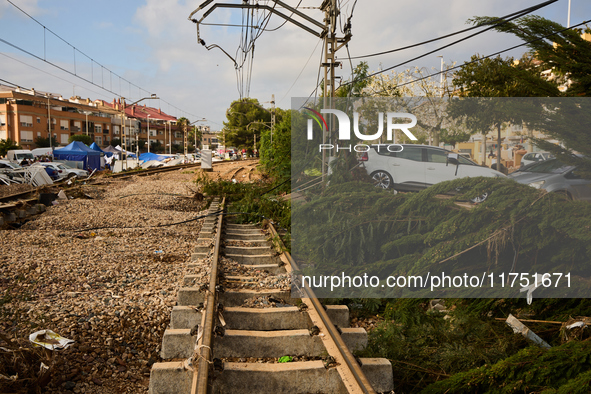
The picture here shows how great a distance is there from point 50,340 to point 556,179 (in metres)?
5.26

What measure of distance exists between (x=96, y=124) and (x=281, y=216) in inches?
3446

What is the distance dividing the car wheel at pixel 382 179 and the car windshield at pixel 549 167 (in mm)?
2841

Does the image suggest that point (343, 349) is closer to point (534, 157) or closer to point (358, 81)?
point (534, 157)

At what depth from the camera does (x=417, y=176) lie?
731 centimetres

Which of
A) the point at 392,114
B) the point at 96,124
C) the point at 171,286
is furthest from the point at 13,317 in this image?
Answer: the point at 96,124

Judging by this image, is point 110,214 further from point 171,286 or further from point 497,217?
point 497,217

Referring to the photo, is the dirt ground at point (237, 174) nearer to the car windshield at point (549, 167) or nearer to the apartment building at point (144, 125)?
the car windshield at point (549, 167)

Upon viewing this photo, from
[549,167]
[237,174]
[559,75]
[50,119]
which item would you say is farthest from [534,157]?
[50,119]

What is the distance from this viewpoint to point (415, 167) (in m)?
7.31

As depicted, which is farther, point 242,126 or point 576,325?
point 242,126

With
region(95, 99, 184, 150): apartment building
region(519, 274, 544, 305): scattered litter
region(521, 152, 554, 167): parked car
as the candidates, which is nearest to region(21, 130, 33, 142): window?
region(95, 99, 184, 150): apartment building

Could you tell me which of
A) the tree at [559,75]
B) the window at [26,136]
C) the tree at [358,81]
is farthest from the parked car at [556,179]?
the window at [26,136]

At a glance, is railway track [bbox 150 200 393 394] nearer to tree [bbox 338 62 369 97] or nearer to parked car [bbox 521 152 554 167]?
parked car [bbox 521 152 554 167]

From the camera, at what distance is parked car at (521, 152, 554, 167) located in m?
4.71
